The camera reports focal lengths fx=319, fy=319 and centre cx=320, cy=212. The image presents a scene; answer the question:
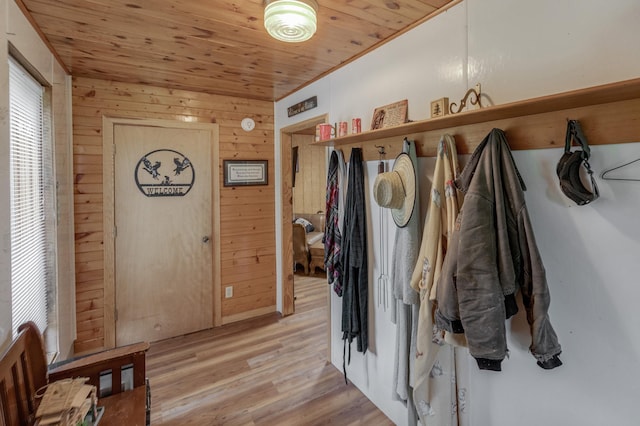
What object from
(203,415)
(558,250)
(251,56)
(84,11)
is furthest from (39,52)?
(558,250)

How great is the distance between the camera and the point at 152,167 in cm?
290

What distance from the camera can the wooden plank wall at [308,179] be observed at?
5836 millimetres

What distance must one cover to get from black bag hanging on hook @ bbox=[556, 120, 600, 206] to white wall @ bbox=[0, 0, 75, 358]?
2105 millimetres

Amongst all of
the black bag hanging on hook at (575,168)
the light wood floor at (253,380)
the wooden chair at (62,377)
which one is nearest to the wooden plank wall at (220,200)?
the light wood floor at (253,380)

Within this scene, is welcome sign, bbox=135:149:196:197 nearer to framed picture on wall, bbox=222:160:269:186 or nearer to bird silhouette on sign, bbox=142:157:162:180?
bird silhouette on sign, bbox=142:157:162:180

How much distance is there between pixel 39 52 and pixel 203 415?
2.36 metres

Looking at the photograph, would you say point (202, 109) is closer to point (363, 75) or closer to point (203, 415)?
point (363, 75)

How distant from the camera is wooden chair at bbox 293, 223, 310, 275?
15.9ft

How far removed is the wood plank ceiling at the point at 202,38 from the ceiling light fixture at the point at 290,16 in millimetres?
149

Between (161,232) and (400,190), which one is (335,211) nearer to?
(400,190)

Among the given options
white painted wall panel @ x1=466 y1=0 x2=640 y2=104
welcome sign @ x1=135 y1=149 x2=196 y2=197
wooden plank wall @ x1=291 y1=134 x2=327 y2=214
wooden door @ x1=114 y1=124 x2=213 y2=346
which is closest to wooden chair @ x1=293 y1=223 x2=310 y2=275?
wooden plank wall @ x1=291 y1=134 x2=327 y2=214

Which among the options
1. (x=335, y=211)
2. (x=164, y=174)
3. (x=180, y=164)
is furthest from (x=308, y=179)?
(x=335, y=211)

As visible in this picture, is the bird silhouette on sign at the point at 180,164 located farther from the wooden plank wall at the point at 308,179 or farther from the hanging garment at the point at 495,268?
the wooden plank wall at the point at 308,179

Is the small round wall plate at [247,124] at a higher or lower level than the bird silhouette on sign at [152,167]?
higher
